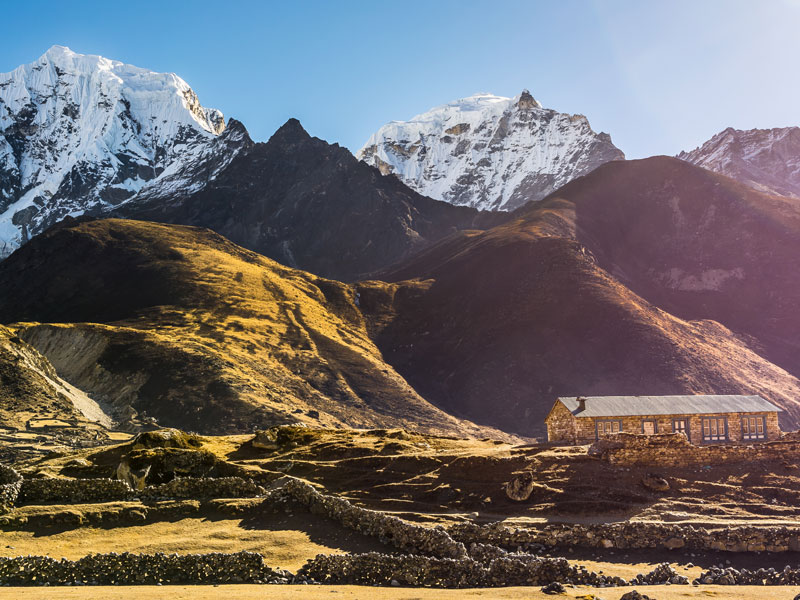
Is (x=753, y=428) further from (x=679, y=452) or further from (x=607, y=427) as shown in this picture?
(x=679, y=452)

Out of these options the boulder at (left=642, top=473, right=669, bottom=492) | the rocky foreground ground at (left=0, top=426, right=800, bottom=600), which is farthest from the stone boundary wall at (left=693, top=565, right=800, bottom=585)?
the boulder at (left=642, top=473, right=669, bottom=492)

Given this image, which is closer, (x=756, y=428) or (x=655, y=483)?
(x=655, y=483)

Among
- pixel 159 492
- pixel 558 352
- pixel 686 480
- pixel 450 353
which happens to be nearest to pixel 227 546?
pixel 159 492

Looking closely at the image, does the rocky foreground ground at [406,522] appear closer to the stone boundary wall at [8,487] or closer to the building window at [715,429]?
the stone boundary wall at [8,487]

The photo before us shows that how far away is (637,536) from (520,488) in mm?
8322

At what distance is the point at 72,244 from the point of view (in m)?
195

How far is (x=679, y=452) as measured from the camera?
148 feet

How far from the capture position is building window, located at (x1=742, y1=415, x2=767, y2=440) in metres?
63.9

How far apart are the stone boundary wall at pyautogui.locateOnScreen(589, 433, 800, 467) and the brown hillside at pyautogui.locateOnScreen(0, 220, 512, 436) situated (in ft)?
208

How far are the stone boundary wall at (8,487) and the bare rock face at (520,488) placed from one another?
983 inches

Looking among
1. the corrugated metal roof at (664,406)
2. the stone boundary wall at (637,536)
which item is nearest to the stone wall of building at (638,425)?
the corrugated metal roof at (664,406)

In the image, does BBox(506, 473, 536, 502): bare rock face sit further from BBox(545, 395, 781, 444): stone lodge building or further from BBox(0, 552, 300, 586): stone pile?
BBox(545, 395, 781, 444): stone lodge building

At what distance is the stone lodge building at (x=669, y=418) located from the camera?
60.9 meters

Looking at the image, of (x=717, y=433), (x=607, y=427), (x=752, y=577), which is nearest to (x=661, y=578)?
(x=752, y=577)
